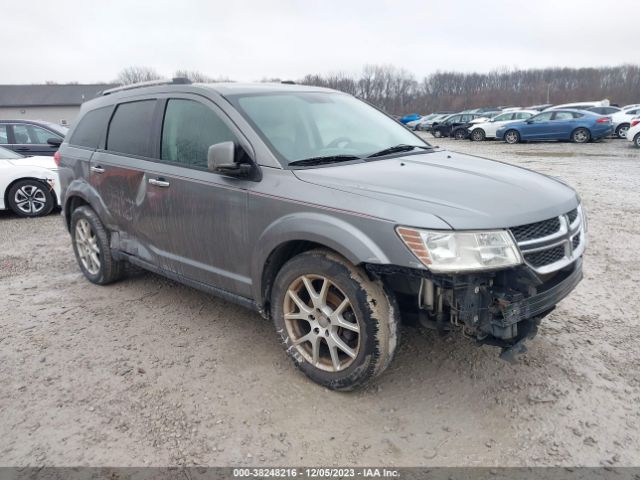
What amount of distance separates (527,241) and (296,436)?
160cm

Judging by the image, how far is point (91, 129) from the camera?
15.8ft

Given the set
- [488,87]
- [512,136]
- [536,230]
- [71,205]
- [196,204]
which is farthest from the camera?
[488,87]

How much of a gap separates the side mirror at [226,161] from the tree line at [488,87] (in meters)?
66.7

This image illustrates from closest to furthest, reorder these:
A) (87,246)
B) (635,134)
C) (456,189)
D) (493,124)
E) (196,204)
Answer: (456,189), (196,204), (87,246), (635,134), (493,124)

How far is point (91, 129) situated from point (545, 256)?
4.21 meters

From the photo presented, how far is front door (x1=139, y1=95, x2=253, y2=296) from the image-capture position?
11.0 feet

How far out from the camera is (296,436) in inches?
105

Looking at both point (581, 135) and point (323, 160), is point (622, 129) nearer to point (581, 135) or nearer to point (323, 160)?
point (581, 135)

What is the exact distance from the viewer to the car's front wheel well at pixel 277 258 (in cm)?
309

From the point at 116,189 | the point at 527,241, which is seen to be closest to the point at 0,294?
the point at 116,189

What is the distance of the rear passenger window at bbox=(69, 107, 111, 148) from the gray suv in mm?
309

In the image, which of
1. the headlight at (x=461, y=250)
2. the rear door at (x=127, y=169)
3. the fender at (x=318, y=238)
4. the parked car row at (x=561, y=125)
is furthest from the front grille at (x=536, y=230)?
the parked car row at (x=561, y=125)

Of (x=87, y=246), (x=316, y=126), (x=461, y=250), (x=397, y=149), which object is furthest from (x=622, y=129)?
(x=461, y=250)

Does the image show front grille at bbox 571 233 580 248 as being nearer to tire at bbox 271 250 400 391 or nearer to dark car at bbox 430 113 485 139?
tire at bbox 271 250 400 391
